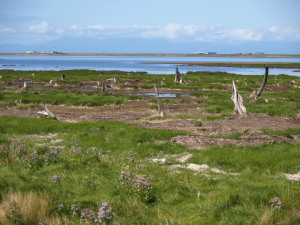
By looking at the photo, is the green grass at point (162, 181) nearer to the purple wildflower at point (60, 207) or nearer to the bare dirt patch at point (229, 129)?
the purple wildflower at point (60, 207)

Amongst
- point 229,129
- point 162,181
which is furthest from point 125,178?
point 229,129

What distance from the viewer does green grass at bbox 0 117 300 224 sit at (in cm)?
1012

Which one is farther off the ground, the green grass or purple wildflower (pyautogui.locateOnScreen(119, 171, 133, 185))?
purple wildflower (pyautogui.locateOnScreen(119, 171, 133, 185))

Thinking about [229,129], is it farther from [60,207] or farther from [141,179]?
[60,207]

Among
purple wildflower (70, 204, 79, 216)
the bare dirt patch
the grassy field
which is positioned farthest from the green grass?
the bare dirt patch

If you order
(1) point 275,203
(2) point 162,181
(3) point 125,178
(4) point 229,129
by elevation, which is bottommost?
(4) point 229,129

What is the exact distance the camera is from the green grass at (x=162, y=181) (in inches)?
399

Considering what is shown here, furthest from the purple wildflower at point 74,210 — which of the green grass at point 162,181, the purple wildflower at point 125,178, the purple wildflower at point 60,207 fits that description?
the purple wildflower at point 125,178

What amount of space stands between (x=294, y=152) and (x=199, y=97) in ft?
95.1

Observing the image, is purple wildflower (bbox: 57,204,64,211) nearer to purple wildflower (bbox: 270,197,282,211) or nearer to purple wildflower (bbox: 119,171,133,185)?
purple wildflower (bbox: 119,171,133,185)

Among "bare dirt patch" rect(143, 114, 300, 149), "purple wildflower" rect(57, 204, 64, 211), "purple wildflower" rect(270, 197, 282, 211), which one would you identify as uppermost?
"purple wildflower" rect(270, 197, 282, 211)

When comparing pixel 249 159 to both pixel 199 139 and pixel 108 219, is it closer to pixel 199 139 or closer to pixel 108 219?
pixel 199 139

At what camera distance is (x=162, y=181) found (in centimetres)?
1265

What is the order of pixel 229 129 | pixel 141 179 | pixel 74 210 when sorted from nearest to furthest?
pixel 74 210 < pixel 141 179 < pixel 229 129
